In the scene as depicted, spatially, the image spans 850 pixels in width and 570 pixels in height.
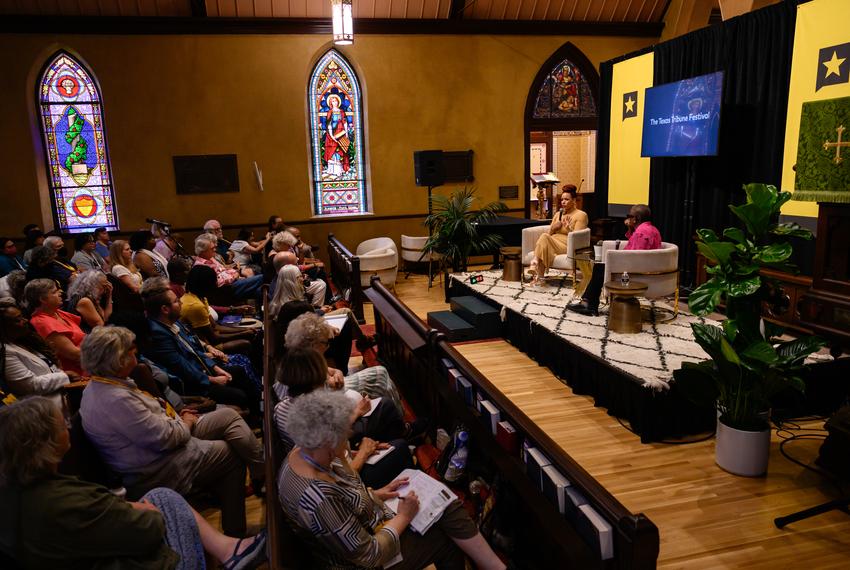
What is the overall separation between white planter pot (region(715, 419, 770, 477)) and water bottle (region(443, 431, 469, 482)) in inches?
68.3

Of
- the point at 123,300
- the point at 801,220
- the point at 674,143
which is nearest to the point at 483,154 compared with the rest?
the point at 674,143

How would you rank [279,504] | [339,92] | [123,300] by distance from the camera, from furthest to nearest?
[339,92] < [123,300] < [279,504]

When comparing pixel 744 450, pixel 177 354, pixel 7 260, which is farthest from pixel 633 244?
pixel 7 260

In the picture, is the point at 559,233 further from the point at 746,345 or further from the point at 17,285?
the point at 17,285

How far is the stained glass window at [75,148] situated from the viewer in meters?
8.69

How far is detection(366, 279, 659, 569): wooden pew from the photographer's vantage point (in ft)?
5.72

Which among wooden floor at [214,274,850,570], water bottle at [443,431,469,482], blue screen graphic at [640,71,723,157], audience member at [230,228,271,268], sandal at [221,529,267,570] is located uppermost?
blue screen graphic at [640,71,723,157]

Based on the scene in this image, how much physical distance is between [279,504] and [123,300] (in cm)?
353

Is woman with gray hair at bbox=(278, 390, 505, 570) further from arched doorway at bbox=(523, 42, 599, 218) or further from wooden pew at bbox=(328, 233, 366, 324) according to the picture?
arched doorway at bbox=(523, 42, 599, 218)

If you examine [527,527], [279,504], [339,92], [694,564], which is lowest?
[694,564]

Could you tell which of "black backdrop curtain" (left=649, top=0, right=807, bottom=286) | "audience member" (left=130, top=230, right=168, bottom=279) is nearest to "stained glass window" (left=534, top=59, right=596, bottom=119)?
"black backdrop curtain" (left=649, top=0, right=807, bottom=286)

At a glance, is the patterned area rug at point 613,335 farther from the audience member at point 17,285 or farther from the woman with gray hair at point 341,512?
the audience member at point 17,285

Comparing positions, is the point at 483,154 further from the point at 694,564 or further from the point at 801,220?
the point at 694,564

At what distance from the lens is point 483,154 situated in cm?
1020
